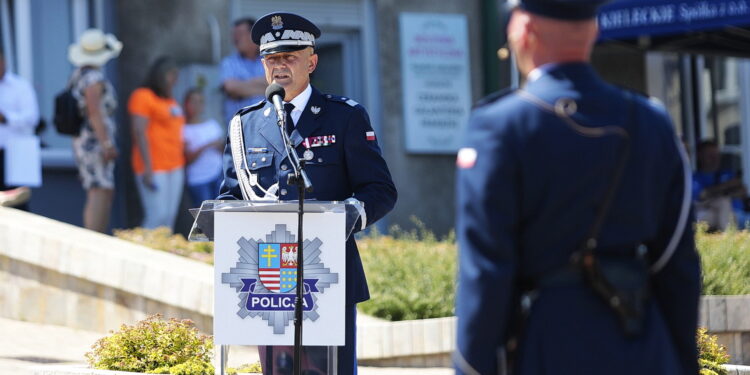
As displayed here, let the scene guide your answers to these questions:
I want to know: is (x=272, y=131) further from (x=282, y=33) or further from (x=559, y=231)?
(x=559, y=231)

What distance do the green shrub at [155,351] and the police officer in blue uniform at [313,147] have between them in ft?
6.73

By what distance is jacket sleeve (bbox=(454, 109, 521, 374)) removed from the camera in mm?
3963

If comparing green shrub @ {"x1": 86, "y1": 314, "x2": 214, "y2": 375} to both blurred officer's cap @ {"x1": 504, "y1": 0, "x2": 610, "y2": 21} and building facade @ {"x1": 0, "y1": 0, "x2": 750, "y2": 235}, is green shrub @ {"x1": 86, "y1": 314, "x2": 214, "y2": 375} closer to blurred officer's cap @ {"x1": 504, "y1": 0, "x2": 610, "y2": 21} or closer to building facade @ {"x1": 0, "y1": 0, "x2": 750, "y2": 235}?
blurred officer's cap @ {"x1": 504, "y1": 0, "x2": 610, "y2": 21}

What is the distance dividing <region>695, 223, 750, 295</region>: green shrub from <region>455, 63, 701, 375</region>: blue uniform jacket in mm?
6372

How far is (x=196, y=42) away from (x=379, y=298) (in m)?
7.09

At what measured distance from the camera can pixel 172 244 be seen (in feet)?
40.7

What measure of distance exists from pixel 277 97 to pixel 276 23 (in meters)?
0.54

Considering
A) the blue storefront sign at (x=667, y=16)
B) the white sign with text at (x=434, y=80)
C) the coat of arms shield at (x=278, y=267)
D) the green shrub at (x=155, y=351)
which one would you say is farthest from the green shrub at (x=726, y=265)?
the white sign with text at (x=434, y=80)

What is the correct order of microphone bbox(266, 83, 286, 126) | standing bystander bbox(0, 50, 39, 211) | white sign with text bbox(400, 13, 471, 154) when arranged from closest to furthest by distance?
microphone bbox(266, 83, 286, 126)
standing bystander bbox(0, 50, 39, 211)
white sign with text bbox(400, 13, 471, 154)

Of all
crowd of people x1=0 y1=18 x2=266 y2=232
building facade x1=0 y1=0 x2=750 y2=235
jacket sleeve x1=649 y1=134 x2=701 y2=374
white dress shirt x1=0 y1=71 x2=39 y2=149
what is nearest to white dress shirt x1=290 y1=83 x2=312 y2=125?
jacket sleeve x1=649 y1=134 x2=701 y2=374

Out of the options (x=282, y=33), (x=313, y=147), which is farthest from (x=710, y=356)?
(x=282, y=33)

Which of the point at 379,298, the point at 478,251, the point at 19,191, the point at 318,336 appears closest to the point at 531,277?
the point at 478,251

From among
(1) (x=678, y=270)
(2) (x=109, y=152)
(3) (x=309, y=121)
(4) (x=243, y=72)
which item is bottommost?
(1) (x=678, y=270)

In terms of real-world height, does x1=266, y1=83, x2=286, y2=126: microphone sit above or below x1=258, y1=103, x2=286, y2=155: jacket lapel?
above
